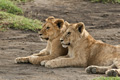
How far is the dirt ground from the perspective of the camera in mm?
6012

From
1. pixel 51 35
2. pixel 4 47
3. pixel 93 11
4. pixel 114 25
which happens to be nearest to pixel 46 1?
pixel 93 11

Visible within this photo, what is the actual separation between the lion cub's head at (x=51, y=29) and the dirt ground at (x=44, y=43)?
1.83 ft

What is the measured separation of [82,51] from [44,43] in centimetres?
270

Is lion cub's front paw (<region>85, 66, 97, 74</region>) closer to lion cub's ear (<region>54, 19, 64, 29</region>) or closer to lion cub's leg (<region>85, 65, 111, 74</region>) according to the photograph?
lion cub's leg (<region>85, 65, 111, 74</region>)

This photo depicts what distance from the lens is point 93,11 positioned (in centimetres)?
1498

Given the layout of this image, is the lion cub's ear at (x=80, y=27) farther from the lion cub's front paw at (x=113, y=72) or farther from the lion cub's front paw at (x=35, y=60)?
the lion cub's front paw at (x=113, y=72)

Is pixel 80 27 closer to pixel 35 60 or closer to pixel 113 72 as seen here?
pixel 35 60

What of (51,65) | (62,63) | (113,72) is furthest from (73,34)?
(113,72)

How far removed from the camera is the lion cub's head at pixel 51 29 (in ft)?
22.4

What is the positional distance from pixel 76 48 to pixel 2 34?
3.94 meters

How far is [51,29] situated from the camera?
686 cm

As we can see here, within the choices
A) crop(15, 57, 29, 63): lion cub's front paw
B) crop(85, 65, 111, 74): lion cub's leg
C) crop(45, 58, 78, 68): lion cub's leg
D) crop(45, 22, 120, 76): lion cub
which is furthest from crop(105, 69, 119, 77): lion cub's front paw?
crop(15, 57, 29, 63): lion cub's front paw

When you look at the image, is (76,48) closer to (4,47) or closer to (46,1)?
(4,47)

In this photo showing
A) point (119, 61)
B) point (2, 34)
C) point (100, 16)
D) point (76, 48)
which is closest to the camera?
point (119, 61)
